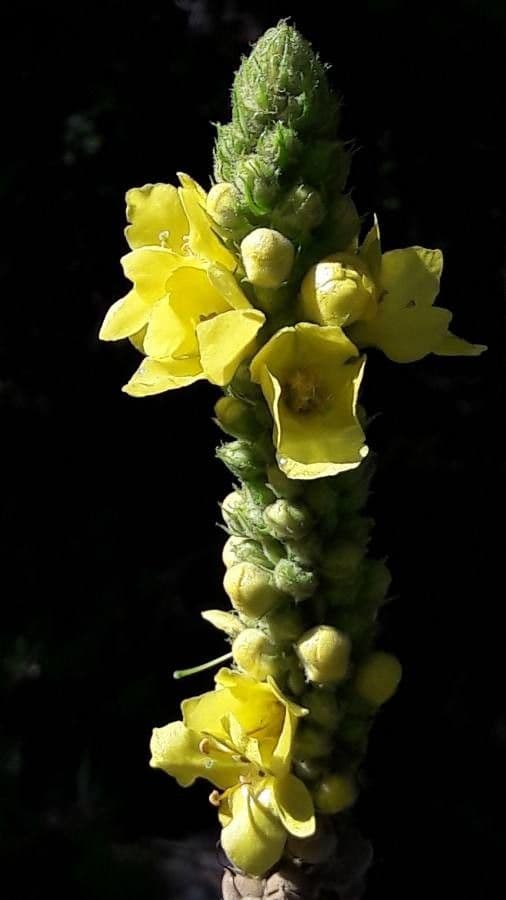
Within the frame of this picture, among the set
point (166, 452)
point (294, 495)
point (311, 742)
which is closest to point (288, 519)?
point (294, 495)

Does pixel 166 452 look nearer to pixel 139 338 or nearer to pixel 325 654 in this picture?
pixel 139 338

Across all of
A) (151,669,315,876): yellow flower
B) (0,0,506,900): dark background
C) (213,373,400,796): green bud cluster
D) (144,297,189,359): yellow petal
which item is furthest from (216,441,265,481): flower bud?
(0,0,506,900): dark background

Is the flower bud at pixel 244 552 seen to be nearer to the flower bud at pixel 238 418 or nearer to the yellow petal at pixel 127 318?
the flower bud at pixel 238 418

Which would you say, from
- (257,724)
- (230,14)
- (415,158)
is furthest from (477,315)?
(257,724)

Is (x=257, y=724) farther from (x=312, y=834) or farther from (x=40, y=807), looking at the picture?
(x=40, y=807)

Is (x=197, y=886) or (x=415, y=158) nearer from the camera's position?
(x=197, y=886)

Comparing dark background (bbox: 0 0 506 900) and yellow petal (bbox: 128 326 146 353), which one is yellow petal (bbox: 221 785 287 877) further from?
dark background (bbox: 0 0 506 900)

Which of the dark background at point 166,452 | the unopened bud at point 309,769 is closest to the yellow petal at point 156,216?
the unopened bud at point 309,769
